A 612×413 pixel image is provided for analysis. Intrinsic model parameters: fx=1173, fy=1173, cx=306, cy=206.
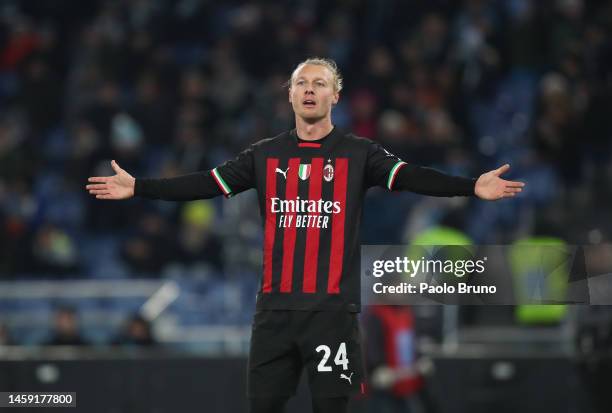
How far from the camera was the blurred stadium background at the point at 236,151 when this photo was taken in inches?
376

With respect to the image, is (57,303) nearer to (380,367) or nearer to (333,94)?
(380,367)


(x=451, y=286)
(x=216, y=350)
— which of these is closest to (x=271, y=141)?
(x=451, y=286)

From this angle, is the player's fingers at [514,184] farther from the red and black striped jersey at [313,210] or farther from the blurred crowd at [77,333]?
the blurred crowd at [77,333]

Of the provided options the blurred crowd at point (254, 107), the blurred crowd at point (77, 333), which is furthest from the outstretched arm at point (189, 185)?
the blurred crowd at point (254, 107)

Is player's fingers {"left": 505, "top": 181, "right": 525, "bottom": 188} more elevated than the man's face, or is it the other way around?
the man's face

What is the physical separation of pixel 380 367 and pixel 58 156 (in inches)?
256

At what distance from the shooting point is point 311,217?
5.32m

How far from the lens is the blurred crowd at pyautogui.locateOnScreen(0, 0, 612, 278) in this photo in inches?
476

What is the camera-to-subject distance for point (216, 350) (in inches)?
443

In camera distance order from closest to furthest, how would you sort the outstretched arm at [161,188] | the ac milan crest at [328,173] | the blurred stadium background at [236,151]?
the ac milan crest at [328,173] → the outstretched arm at [161,188] → the blurred stadium background at [236,151]

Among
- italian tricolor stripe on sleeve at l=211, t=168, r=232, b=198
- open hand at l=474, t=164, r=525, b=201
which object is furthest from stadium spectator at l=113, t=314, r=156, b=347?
open hand at l=474, t=164, r=525, b=201

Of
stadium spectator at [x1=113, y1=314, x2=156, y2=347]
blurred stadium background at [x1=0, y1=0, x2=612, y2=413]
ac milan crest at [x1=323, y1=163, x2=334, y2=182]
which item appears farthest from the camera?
stadium spectator at [x1=113, y1=314, x2=156, y2=347]

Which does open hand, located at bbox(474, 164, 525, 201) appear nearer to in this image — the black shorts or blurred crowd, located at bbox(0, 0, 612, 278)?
the black shorts

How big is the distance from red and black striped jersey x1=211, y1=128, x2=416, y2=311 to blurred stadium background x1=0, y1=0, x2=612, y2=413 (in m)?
3.51
